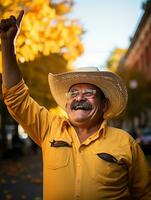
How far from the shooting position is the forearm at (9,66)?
320cm

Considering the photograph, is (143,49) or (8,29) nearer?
(8,29)

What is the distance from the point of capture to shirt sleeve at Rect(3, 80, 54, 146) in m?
3.30

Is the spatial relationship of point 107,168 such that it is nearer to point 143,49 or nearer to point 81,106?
point 81,106

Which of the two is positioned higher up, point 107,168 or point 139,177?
point 107,168

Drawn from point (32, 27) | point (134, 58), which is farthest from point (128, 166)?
point (134, 58)

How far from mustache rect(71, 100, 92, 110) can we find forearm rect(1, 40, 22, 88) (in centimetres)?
41

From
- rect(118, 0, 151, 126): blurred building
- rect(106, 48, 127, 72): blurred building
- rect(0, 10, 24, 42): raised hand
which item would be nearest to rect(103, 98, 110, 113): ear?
rect(0, 10, 24, 42): raised hand

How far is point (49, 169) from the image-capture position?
126 inches

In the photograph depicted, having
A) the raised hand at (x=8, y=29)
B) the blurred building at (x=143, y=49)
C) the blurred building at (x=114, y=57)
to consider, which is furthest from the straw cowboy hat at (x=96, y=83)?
the blurred building at (x=114, y=57)

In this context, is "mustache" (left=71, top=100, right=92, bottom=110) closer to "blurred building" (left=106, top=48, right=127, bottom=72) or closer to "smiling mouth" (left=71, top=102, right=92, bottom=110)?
"smiling mouth" (left=71, top=102, right=92, bottom=110)

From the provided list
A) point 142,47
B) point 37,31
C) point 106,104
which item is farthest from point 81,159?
point 142,47

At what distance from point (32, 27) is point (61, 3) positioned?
22.0 ft

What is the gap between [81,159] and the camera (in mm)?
3182

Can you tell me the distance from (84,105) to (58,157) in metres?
0.41
